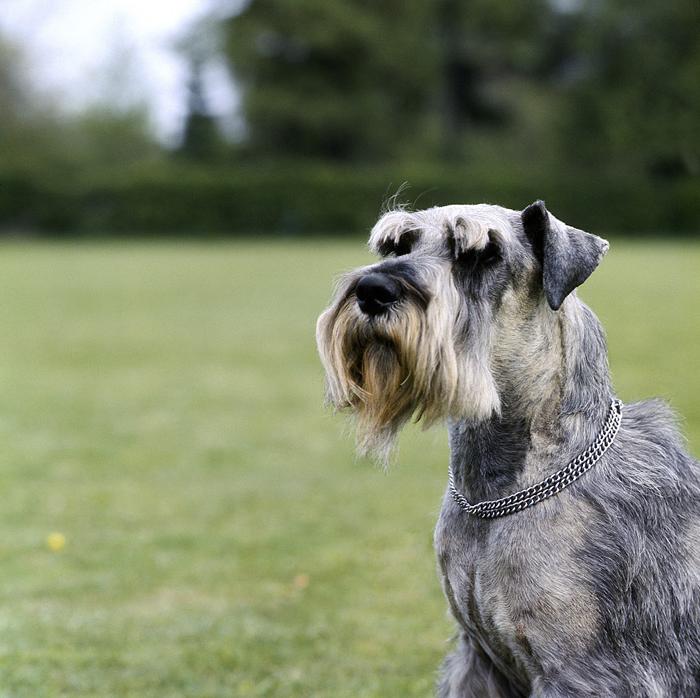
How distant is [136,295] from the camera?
22.7 metres

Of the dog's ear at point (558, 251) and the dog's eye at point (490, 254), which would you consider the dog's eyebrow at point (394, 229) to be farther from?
the dog's ear at point (558, 251)

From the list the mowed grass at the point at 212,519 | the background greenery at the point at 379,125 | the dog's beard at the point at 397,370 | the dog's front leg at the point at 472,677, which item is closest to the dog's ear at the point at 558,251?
the dog's beard at the point at 397,370

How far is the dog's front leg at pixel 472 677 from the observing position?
12.0 feet

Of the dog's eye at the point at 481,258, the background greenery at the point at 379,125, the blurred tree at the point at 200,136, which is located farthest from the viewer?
the blurred tree at the point at 200,136

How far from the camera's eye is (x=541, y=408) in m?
3.31

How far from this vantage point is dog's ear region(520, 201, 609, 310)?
10.4ft

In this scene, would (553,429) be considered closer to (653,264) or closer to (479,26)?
(653,264)

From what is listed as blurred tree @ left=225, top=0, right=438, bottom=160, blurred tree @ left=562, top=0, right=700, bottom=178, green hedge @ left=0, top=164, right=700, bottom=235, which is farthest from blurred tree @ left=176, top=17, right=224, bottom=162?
blurred tree @ left=562, top=0, right=700, bottom=178

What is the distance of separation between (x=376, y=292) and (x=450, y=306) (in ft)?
0.78

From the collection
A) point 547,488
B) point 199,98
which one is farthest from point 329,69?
point 547,488

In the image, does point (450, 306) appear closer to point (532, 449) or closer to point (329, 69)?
point (532, 449)

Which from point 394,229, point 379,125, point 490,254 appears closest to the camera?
point 490,254

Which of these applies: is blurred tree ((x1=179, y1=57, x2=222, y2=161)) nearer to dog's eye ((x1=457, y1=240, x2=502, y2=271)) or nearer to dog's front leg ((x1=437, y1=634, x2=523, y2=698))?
dog's front leg ((x1=437, y1=634, x2=523, y2=698))

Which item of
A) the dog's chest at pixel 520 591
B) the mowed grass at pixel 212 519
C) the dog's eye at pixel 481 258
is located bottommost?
the mowed grass at pixel 212 519
